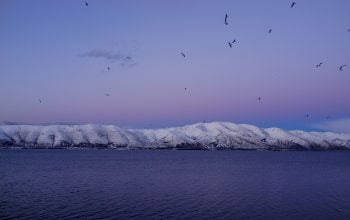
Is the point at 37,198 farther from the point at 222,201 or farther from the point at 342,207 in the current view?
the point at 342,207

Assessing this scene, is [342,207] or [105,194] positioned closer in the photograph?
[342,207]

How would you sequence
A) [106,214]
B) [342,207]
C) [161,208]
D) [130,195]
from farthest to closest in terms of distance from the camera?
[130,195] < [342,207] < [161,208] < [106,214]

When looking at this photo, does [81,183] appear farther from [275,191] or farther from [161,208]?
[275,191]

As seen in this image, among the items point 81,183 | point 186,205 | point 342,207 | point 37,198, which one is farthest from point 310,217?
point 81,183

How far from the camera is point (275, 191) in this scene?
7894cm

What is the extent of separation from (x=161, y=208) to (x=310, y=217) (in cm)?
2043

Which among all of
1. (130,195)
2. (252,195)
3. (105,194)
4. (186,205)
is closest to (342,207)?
(252,195)

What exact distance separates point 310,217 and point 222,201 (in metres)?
14.7

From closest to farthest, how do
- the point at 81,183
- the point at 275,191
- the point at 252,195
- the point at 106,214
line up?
1. the point at 106,214
2. the point at 252,195
3. the point at 275,191
4. the point at 81,183

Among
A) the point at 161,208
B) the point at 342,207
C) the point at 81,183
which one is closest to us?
the point at 161,208

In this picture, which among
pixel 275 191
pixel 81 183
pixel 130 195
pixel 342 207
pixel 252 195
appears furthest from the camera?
pixel 81 183

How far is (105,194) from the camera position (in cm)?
6850

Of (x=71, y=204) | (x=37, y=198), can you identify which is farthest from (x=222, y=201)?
(x=37, y=198)

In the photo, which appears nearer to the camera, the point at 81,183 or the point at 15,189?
the point at 15,189
